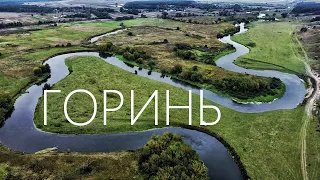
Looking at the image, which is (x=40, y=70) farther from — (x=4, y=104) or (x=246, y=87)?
(x=246, y=87)

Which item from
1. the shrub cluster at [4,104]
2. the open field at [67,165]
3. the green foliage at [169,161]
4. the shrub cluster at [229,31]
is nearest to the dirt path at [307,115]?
the green foliage at [169,161]

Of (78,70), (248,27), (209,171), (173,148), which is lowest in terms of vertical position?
(209,171)

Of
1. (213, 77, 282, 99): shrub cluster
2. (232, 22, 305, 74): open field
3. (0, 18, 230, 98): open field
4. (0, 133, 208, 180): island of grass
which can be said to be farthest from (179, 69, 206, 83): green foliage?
(0, 18, 230, 98): open field

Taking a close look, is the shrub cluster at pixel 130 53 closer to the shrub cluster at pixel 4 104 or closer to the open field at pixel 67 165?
the shrub cluster at pixel 4 104

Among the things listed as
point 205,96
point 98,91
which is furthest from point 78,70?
→ point 205,96

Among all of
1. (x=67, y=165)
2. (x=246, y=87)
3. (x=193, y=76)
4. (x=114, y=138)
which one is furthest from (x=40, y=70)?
(x=246, y=87)

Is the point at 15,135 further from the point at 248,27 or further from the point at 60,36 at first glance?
the point at 248,27

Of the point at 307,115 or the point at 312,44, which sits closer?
the point at 307,115
